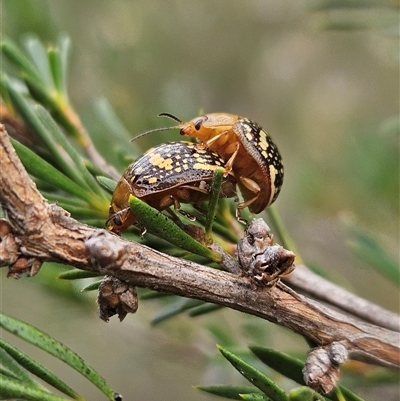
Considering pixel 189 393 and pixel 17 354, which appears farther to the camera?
pixel 189 393

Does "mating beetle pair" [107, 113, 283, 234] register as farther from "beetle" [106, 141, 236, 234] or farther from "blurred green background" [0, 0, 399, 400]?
"blurred green background" [0, 0, 399, 400]

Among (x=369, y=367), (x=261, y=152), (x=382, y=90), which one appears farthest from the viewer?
(x=382, y=90)

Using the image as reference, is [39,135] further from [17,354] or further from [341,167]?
[341,167]

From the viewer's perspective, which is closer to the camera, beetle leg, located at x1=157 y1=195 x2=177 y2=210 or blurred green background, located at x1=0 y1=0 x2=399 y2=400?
beetle leg, located at x1=157 y1=195 x2=177 y2=210

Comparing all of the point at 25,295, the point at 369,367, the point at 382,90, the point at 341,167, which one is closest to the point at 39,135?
the point at 369,367

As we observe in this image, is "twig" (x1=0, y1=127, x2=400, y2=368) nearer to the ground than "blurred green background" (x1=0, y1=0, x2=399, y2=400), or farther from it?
nearer to the ground

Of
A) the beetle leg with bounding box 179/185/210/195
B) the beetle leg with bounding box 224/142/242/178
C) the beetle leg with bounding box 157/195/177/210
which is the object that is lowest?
the beetle leg with bounding box 157/195/177/210

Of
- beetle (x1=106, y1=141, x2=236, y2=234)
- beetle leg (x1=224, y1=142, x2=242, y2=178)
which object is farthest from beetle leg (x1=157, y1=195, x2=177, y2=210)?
beetle leg (x1=224, y1=142, x2=242, y2=178)

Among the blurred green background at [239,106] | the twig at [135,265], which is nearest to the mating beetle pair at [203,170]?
the twig at [135,265]
